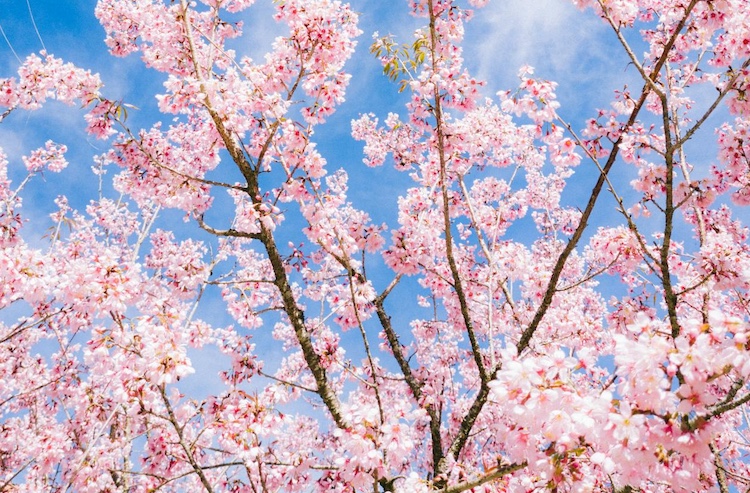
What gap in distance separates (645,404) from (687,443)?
0.22 metres

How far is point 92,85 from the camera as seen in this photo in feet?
17.8

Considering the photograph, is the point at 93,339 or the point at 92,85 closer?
the point at 93,339

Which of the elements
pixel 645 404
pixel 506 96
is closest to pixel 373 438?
pixel 645 404

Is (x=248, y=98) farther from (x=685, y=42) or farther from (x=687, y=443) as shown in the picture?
(x=685, y=42)

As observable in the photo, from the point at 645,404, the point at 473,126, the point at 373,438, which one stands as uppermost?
the point at 473,126

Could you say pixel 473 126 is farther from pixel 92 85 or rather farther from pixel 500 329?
pixel 92 85

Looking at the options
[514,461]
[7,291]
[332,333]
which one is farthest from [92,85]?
[514,461]

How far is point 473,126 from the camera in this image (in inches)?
283

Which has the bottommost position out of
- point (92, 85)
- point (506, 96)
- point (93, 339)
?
point (93, 339)

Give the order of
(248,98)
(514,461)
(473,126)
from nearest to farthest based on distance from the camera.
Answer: (514,461) < (248,98) < (473,126)

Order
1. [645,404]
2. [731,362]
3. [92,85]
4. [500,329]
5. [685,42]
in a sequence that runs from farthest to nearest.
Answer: [500,329] < [685,42] < [92,85] < [645,404] < [731,362]

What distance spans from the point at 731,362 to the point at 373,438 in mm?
2380

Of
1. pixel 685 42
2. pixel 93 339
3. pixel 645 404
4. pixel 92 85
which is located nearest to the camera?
pixel 645 404

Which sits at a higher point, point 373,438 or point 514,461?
point 373,438
